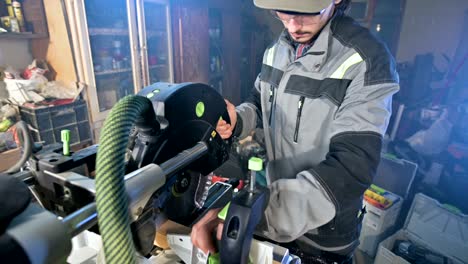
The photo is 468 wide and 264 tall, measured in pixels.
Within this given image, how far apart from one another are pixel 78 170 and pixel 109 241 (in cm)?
24

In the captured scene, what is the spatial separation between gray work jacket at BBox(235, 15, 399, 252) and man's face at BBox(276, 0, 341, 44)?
25 mm

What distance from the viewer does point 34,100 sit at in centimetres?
186

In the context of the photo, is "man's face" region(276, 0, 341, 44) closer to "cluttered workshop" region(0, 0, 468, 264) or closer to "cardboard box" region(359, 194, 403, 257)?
"cluttered workshop" region(0, 0, 468, 264)

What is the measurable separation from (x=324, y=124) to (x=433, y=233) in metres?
1.84

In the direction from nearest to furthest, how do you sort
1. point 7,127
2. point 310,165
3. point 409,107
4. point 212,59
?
point 310,165
point 7,127
point 409,107
point 212,59

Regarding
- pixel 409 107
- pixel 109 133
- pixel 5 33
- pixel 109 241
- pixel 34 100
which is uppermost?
pixel 5 33

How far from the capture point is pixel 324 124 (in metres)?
0.90

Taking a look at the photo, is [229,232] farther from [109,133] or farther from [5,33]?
[5,33]

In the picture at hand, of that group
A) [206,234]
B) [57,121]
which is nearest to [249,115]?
[206,234]

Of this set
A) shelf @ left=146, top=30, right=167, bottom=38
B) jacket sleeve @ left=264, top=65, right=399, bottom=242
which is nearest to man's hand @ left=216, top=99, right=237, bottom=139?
jacket sleeve @ left=264, top=65, right=399, bottom=242

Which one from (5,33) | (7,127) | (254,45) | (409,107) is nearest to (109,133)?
(7,127)

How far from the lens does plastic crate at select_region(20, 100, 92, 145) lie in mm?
1804

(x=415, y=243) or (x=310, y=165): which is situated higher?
(x=310, y=165)

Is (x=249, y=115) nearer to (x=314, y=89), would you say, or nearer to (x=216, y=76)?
(x=314, y=89)
